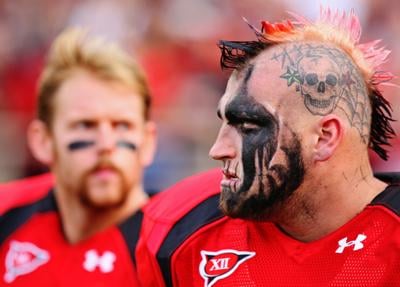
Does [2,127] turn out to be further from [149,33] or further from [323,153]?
[323,153]

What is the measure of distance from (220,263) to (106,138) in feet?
3.82

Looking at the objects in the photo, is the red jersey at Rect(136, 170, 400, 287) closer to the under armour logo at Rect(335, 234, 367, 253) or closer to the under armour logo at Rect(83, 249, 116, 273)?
the under armour logo at Rect(335, 234, 367, 253)

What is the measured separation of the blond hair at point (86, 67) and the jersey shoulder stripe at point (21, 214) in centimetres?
32

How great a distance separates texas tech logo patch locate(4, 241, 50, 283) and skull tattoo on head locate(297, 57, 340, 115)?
5.23ft

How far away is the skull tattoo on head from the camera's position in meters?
2.46

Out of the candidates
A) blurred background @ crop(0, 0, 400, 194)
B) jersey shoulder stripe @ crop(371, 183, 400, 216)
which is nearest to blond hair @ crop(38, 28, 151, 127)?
jersey shoulder stripe @ crop(371, 183, 400, 216)

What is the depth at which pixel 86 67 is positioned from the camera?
3824mm

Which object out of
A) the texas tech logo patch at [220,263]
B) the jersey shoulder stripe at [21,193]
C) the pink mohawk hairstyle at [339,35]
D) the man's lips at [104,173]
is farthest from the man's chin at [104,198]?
the pink mohawk hairstyle at [339,35]

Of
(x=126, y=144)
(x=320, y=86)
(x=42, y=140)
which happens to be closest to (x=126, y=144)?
(x=126, y=144)

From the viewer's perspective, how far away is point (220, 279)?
102 inches

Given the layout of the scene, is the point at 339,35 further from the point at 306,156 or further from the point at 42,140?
the point at 42,140

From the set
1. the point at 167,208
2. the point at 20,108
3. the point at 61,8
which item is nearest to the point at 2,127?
the point at 20,108

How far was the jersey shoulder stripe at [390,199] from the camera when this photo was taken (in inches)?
95.5

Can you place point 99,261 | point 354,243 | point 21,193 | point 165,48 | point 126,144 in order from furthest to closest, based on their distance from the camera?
point 165,48 < point 21,193 < point 126,144 < point 99,261 < point 354,243
